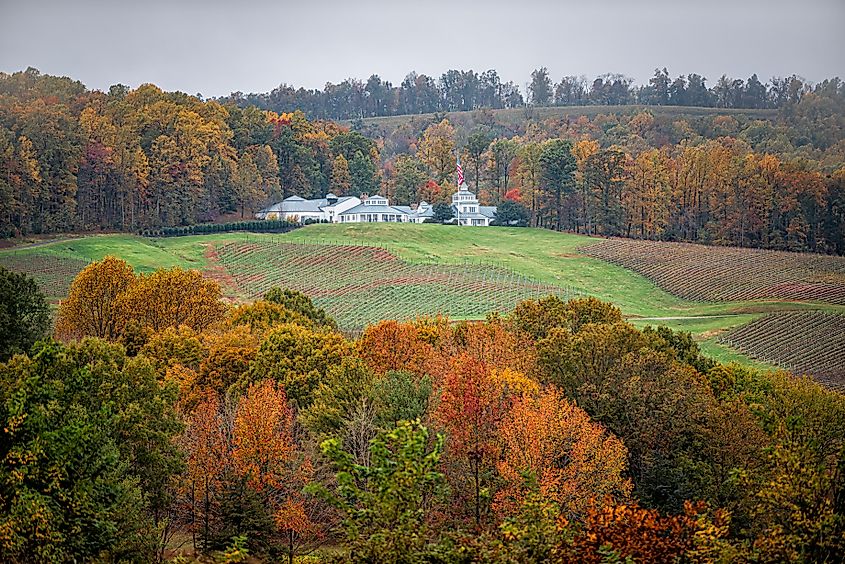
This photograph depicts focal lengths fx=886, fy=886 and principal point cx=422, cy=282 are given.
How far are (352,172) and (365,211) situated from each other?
22.1 meters

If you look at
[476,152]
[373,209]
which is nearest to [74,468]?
[373,209]

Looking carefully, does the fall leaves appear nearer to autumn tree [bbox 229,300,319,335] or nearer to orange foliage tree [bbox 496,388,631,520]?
autumn tree [bbox 229,300,319,335]

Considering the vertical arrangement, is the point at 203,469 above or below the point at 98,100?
below

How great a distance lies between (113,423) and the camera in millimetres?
25203

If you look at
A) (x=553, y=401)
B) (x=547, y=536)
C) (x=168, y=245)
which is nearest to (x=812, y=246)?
(x=168, y=245)

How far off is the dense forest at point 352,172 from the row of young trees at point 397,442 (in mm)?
49570

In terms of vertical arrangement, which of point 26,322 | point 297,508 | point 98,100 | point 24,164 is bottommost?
point 297,508

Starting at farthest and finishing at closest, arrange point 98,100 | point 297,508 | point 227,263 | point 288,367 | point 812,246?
point 98,100 < point 812,246 < point 227,263 < point 288,367 < point 297,508

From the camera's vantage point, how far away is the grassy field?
233 feet

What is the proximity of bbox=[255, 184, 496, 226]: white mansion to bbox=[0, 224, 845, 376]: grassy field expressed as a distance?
969 centimetres

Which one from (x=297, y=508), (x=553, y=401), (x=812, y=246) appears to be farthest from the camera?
(x=812, y=246)

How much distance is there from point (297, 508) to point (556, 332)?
16328 millimetres

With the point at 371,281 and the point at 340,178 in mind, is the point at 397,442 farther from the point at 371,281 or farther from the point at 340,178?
the point at 340,178

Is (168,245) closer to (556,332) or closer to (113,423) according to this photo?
(556,332)
